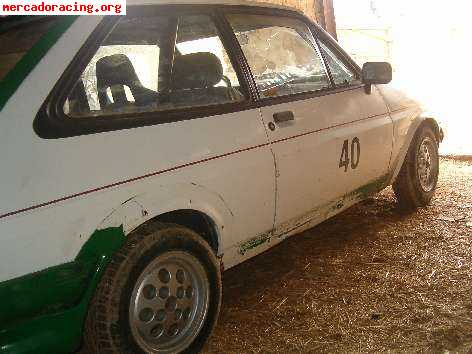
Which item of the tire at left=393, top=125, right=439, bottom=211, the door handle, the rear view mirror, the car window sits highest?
the car window

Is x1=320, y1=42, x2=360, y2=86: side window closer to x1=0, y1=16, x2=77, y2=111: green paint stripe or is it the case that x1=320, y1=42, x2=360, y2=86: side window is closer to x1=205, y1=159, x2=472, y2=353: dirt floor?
x1=205, y1=159, x2=472, y2=353: dirt floor

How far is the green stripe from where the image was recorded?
1.62 meters

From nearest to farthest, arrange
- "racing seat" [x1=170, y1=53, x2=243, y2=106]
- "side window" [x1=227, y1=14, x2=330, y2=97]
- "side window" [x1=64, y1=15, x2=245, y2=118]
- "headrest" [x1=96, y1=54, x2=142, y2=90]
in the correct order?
"side window" [x1=64, y1=15, x2=245, y2=118]
"headrest" [x1=96, y1=54, x2=142, y2=90]
"racing seat" [x1=170, y1=53, x2=243, y2=106]
"side window" [x1=227, y1=14, x2=330, y2=97]

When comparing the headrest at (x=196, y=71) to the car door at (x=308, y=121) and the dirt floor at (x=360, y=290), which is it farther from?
the dirt floor at (x=360, y=290)

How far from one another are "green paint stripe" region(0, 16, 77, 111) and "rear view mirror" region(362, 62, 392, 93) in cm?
211

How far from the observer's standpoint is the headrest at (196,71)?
2357 mm

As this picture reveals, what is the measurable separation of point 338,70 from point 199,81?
4.29ft

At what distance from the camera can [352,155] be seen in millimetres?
3102

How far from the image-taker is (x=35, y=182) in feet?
5.35

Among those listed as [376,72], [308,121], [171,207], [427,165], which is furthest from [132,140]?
[427,165]

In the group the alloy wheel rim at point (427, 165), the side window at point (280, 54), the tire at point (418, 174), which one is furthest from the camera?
the alloy wheel rim at point (427, 165)

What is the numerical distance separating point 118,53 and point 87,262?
108 centimetres

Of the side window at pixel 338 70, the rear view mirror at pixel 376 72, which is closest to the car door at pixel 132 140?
the side window at pixel 338 70

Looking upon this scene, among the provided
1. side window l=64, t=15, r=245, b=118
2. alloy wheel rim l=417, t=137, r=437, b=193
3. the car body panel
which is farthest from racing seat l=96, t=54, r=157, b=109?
alloy wheel rim l=417, t=137, r=437, b=193
